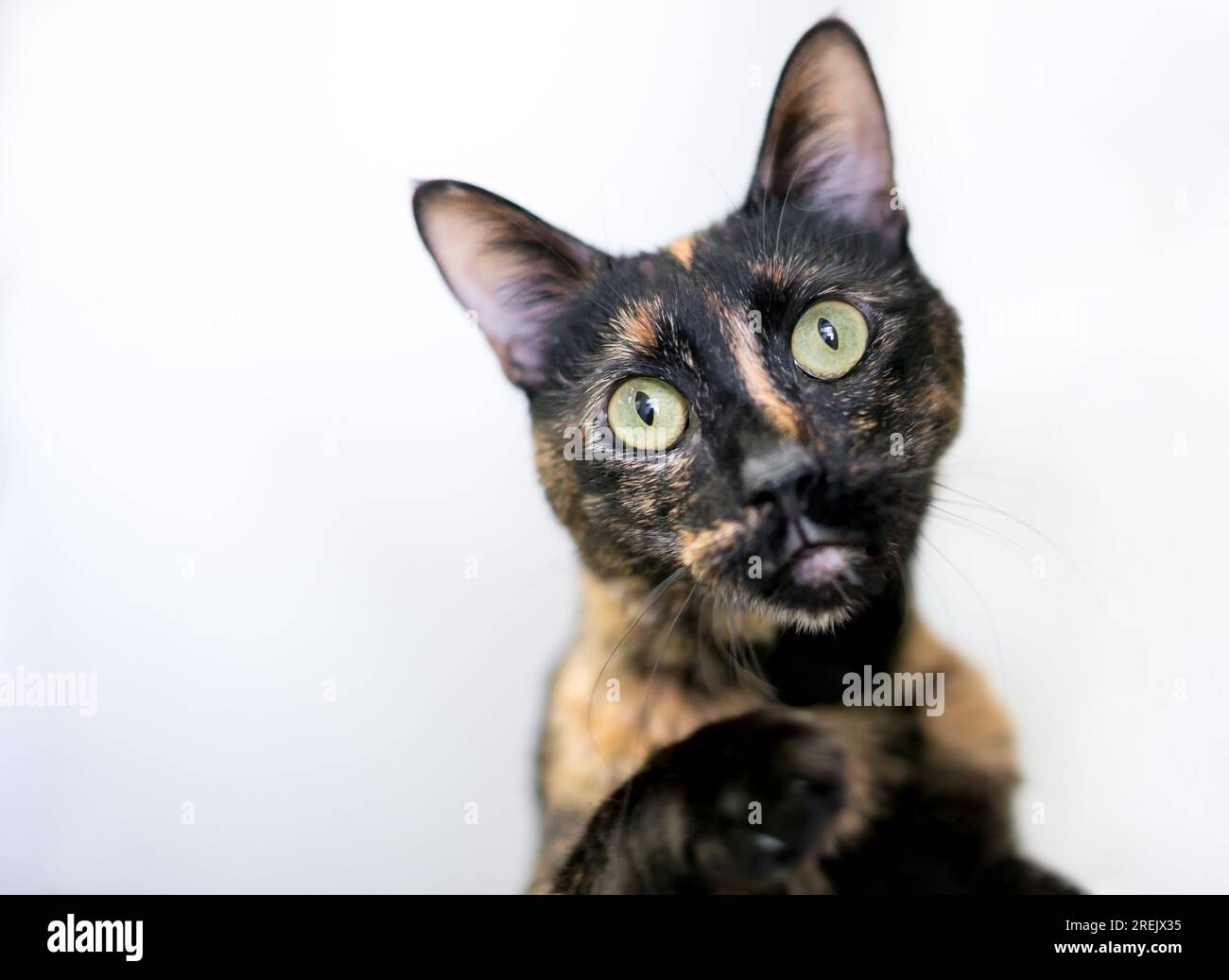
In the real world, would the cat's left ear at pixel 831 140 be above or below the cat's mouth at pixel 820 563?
above

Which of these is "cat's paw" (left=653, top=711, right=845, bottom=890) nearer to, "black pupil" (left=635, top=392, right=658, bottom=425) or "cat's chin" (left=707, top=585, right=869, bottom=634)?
"cat's chin" (left=707, top=585, right=869, bottom=634)

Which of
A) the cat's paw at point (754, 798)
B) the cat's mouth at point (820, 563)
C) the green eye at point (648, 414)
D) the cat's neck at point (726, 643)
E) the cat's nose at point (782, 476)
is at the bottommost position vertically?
the cat's paw at point (754, 798)

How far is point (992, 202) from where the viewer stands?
1.10 meters

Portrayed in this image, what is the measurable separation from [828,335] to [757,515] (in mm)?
220

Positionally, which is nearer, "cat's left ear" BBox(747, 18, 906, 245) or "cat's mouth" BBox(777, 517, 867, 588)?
"cat's mouth" BBox(777, 517, 867, 588)

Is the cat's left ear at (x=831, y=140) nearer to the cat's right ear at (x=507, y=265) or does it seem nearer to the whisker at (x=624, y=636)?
the cat's right ear at (x=507, y=265)

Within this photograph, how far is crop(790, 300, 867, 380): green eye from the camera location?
973 mm

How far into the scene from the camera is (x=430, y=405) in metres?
1.12

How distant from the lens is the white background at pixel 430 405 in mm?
1086

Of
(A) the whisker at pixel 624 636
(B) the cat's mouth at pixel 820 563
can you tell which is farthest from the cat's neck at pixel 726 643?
(B) the cat's mouth at pixel 820 563

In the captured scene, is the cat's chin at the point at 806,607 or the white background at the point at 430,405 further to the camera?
the white background at the point at 430,405

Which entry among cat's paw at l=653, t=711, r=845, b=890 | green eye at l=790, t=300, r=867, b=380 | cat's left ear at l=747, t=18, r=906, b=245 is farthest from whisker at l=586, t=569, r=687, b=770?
cat's left ear at l=747, t=18, r=906, b=245
